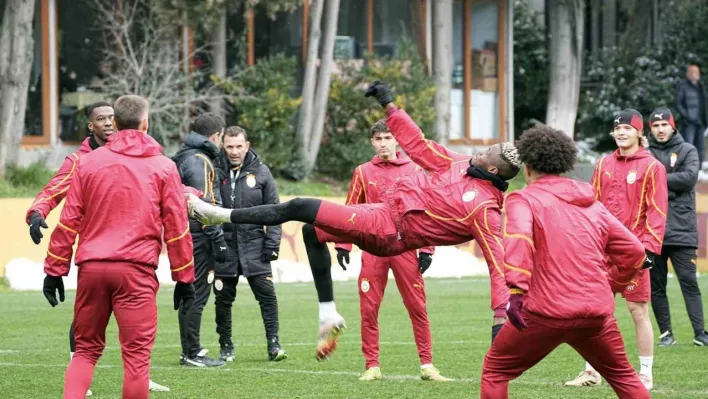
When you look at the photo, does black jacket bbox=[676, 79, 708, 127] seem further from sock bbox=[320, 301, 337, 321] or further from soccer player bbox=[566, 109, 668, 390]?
sock bbox=[320, 301, 337, 321]

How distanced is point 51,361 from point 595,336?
6015 millimetres

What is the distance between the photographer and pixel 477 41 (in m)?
31.2

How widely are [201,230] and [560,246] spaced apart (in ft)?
16.8

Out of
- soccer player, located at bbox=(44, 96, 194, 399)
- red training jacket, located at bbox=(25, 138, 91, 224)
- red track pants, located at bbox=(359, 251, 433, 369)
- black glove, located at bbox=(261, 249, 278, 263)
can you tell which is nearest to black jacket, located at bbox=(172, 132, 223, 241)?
black glove, located at bbox=(261, 249, 278, 263)

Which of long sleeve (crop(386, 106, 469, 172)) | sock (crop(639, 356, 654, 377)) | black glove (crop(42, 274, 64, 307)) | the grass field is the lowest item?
the grass field

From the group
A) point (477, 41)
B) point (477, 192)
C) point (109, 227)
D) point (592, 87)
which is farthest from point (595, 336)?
point (592, 87)

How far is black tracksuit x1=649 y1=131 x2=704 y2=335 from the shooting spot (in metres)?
13.2

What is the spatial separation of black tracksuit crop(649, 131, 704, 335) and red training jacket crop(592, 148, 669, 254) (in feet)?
7.44

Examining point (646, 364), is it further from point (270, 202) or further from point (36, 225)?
point (36, 225)

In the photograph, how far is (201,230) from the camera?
1188 cm

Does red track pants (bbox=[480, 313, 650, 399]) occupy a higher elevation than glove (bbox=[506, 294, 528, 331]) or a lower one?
lower

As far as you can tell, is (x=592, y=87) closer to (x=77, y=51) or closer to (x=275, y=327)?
(x=77, y=51)

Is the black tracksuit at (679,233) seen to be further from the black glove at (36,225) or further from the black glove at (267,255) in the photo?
the black glove at (36,225)

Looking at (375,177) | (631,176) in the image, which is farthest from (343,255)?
(631,176)
